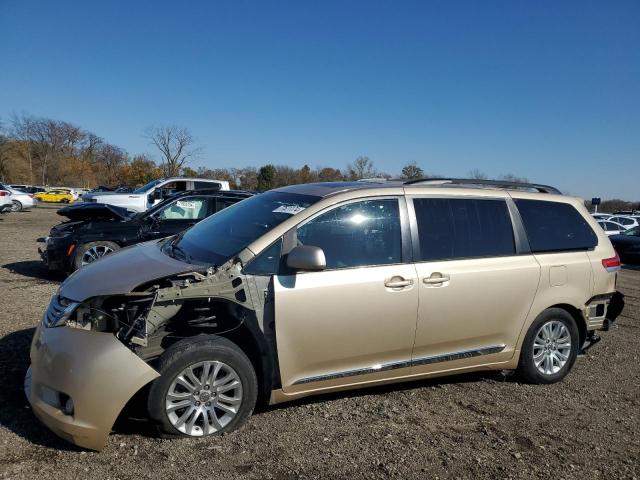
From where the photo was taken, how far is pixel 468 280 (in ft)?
13.7

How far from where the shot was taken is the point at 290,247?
3.66 m

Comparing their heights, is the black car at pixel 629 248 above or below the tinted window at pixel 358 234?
below

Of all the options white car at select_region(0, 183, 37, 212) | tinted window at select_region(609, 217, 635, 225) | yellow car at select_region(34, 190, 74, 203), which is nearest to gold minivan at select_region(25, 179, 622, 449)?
tinted window at select_region(609, 217, 635, 225)

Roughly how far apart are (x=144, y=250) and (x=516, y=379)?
3.69 m

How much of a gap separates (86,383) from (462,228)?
315 cm

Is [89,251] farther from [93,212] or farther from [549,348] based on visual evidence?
[549,348]

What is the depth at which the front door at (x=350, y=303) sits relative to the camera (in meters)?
3.55

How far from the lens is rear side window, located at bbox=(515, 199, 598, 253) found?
473 centimetres

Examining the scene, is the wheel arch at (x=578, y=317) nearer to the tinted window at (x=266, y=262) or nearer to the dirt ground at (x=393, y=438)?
the dirt ground at (x=393, y=438)

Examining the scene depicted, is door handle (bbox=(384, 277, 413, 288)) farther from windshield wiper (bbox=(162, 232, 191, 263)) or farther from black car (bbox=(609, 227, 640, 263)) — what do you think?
black car (bbox=(609, 227, 640, 263))

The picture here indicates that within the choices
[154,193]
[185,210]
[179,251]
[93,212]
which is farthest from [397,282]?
[154,193]

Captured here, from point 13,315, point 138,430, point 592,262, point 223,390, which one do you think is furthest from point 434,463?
point 13,315

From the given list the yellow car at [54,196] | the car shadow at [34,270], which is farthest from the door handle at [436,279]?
the yellow car at [54,196]

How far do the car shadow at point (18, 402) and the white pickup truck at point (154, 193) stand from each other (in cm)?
1130
